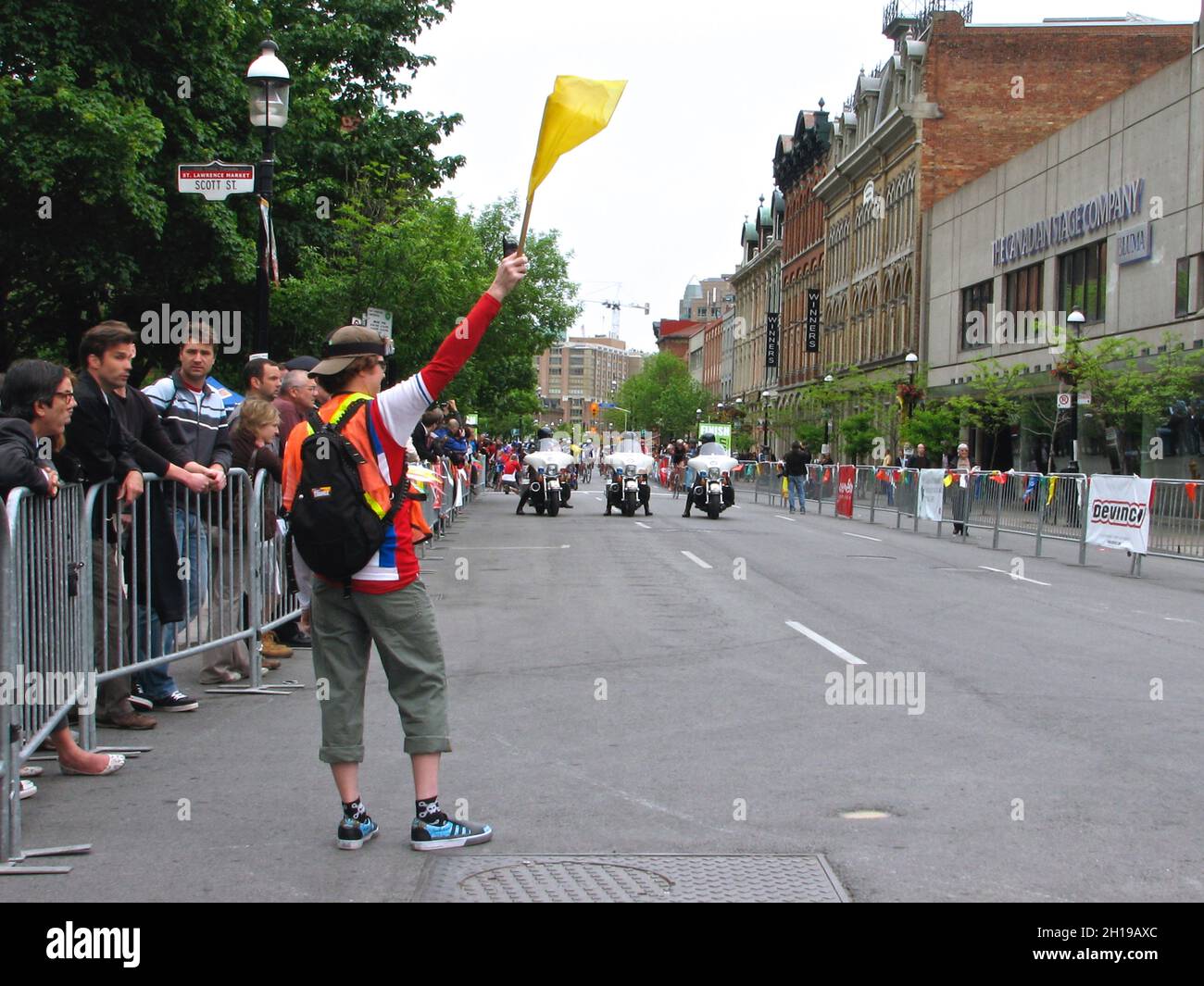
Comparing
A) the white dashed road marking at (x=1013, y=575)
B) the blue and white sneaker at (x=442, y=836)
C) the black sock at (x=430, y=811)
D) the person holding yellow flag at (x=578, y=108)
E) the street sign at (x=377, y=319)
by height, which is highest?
the street sign at (x=377, y=319)

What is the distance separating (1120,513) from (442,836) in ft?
50.8

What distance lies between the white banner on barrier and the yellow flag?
71.9 ft

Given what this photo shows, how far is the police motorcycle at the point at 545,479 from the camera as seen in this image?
29.4m

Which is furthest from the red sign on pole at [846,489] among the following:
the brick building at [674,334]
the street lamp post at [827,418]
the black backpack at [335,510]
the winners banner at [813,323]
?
the brick building at [674,334]

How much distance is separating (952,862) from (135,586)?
4451 millimetres

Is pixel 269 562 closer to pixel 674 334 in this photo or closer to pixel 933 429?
pixel 933 429

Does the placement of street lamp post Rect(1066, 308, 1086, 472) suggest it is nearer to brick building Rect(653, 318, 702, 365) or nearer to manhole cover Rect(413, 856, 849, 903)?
manhole cover Rect(413, 856, 849, 903)

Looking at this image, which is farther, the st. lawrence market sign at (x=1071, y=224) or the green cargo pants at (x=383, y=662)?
the st. lawrence market sign at (x=1071, y=224)

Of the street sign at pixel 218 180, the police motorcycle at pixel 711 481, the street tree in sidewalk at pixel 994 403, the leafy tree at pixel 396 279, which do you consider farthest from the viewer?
the street tree in sidewalk at pixel 994 403

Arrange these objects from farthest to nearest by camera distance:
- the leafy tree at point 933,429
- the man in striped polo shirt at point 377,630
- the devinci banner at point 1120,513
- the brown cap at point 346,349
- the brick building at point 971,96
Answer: the brick building at point 971,96 → the leafy tree at point 933,429 → the devinci banner at point 1120,513 → the brown cap at point 346,349 → the man in striped polo shirt at point 377,630

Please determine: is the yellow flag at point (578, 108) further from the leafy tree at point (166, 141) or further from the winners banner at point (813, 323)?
the winners banner at point (813, 323)
